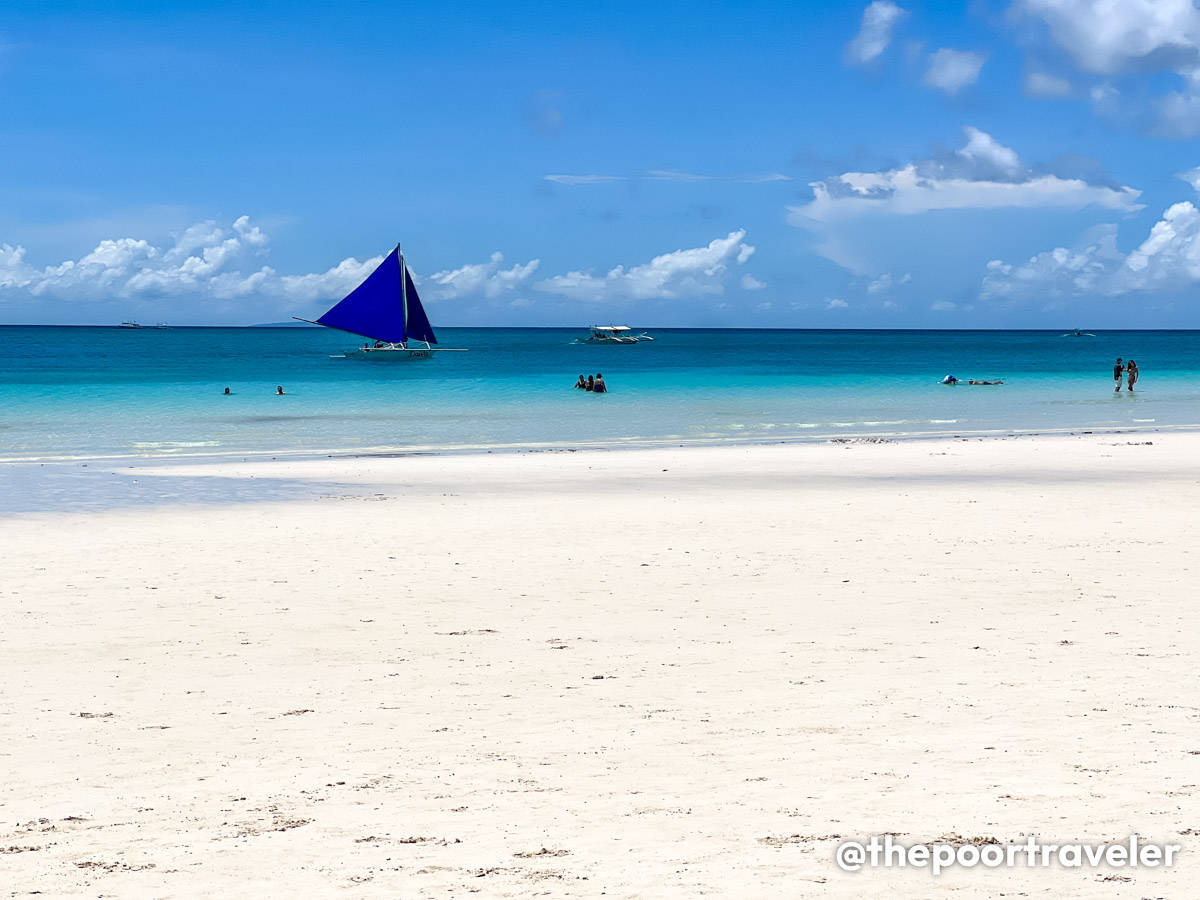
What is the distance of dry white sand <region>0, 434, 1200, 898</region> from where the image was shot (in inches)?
236

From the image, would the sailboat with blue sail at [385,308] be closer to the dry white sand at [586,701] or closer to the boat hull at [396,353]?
the boat hull at [396,353]

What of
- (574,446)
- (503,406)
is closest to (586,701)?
(574,446)

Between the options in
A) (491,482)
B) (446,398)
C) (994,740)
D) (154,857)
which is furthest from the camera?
(446,398)

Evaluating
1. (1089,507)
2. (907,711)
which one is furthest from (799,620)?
(1089,507)

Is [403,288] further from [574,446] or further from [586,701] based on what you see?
[586,701]

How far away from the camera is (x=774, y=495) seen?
2133 centimetres

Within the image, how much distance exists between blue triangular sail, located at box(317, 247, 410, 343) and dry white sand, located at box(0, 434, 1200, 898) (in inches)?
3080

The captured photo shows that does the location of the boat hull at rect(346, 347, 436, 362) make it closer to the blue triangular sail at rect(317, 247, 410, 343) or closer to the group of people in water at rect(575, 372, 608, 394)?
the blue triangular sail at rect(317, 247, 410, 343)

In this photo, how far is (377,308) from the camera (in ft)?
319

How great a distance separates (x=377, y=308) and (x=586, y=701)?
91.1 m

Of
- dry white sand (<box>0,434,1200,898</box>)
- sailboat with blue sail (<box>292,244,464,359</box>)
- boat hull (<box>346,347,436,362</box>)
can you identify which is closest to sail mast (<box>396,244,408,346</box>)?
sailboat with blue sail (<box>292,244,464,359</box>)

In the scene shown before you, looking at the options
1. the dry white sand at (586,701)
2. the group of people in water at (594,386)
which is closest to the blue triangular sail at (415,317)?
the group of people in water at (594,386)

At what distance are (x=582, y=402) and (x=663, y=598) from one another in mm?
48791

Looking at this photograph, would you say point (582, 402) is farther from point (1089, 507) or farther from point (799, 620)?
point (799, 620)
